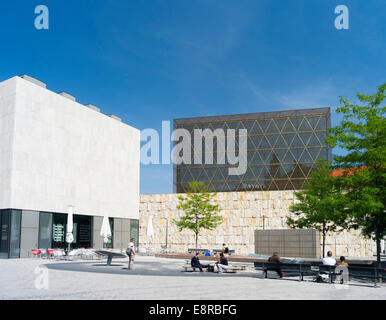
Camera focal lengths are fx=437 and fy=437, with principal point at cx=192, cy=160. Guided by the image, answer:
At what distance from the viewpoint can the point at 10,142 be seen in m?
32.6

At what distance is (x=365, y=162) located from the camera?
1923 centimetres

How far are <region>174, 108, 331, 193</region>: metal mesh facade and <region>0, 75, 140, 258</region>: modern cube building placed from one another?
2889 cm

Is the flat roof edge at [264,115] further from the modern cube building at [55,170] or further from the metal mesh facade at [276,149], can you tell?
the modern cube building at [55,170]

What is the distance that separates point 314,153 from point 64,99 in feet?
145

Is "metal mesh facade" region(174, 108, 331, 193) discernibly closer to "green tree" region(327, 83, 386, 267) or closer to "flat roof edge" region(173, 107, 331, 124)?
"flat roof edge" region(173, 107, 331, 124)

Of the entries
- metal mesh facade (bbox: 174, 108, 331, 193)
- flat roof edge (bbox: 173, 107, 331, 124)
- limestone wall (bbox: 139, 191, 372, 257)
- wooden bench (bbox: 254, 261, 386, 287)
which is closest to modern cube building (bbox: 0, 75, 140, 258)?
limestone wall (bbox: 139, 191, 372, 257)

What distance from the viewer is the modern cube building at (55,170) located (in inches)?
1283

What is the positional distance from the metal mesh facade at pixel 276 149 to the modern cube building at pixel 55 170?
1137 inches

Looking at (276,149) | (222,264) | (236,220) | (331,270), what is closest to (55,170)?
(222,264)

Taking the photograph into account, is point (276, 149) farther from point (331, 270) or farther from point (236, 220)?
point (331, 270)

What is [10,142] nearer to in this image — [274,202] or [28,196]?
[28,196]

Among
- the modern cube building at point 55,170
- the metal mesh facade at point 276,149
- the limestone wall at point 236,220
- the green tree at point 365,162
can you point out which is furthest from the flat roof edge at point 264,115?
the green tree at point 365,162
